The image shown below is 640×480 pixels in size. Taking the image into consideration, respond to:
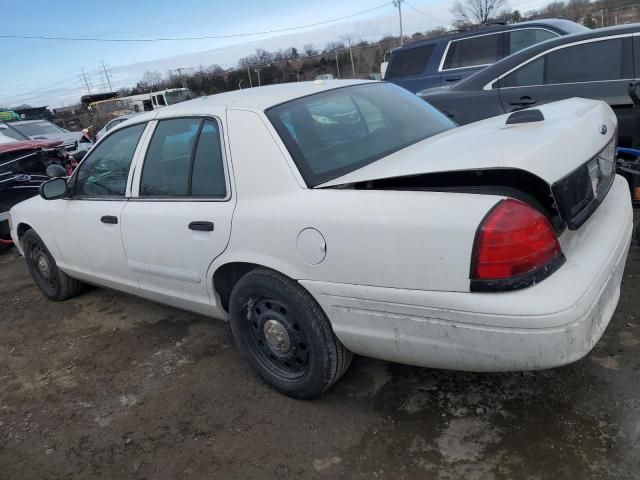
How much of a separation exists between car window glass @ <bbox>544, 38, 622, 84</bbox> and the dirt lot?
87.5 inches

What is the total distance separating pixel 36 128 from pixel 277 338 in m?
13.7

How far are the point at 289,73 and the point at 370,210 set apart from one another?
4276 cm

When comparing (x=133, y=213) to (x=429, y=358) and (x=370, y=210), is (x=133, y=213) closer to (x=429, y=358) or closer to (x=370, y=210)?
(x=370, y=210)

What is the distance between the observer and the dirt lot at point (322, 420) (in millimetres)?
2326

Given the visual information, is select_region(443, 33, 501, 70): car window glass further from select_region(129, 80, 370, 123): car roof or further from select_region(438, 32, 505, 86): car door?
select_region(129, 80, 370, 123): car roof

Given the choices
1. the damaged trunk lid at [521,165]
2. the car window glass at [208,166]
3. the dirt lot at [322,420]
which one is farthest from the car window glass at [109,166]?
the damaged trunk lid at [521,165]

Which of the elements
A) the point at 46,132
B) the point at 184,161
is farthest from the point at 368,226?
the point at 46,132

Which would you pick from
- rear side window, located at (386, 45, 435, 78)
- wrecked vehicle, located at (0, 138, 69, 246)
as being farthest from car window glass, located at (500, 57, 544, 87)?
wrecked vehicle, located at (0, 138, 69, 246)

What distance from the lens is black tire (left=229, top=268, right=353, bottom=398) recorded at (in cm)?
261

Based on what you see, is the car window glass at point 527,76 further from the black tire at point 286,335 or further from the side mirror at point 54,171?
the side mirror at point 54,171

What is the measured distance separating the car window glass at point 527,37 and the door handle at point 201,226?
6541 mm

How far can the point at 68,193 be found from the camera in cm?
414

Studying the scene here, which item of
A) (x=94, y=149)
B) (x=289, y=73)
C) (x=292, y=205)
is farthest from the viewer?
(x=289, y=73)

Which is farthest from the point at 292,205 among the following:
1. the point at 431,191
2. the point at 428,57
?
the point at 428,57
